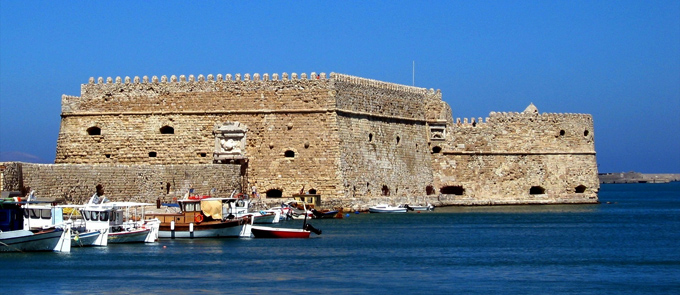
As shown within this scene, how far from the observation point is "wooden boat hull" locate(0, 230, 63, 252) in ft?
83.0

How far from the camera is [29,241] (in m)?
25.5

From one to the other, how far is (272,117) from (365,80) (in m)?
3.45

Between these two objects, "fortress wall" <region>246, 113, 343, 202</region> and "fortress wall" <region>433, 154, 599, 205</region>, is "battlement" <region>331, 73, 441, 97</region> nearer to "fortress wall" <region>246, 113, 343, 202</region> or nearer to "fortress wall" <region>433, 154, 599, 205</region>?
"fortress wall" <region>246, 113, 343, 202</region>

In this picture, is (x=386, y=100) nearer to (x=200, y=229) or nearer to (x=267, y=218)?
(x=267, y=218)

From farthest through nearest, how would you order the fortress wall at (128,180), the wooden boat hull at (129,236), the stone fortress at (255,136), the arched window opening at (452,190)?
the arched window opening at (452,190), the stone fortress at (255,136), the fortress wall at (128,180), the wooden boat hull at (129,236)

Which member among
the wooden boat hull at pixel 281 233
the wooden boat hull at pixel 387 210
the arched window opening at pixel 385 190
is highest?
the arched window opening at pixel 385 190

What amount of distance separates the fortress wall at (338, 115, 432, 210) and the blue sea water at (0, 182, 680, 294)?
4709 mm

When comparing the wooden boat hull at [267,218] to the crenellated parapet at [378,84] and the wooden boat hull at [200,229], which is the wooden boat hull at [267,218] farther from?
the crenellated parapet at [378,84]

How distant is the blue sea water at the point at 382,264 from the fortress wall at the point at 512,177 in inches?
391

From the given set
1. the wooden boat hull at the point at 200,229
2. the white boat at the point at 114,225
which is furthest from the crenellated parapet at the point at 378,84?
the white boat at the point at 114,225

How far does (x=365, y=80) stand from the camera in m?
40.8

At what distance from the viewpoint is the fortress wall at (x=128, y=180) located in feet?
108

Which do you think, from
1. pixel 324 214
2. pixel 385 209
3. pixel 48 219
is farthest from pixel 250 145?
pixel 48 219

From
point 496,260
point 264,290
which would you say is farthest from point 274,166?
point 264,290
